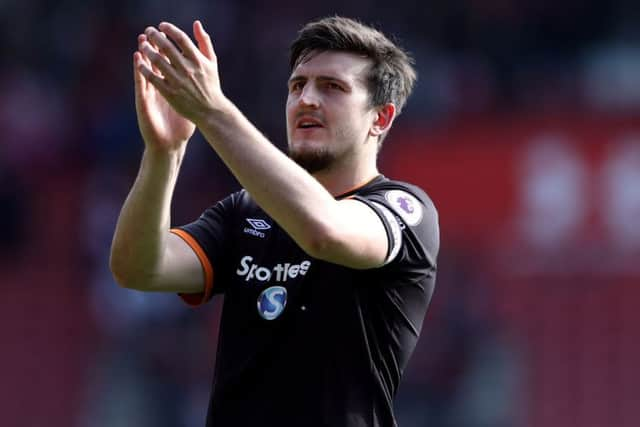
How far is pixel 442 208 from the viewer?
12.2 metres

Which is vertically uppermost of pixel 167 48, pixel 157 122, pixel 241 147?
pixel 167 48

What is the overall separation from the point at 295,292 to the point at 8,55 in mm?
11734

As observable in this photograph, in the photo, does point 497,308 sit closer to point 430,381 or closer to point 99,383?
point 430,381

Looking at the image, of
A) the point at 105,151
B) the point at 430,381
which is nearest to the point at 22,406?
the point at 105,151

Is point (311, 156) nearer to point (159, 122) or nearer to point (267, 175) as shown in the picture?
A: point (159, 122)

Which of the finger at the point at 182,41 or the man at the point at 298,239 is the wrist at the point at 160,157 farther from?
the finger at the point at 182,41

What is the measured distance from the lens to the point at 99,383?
12578 millimetres

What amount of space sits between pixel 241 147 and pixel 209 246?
2.94 feet

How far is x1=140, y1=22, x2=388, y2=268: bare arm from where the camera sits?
368 cm

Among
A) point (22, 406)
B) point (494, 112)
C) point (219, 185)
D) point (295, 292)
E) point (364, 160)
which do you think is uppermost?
point (494, 112)

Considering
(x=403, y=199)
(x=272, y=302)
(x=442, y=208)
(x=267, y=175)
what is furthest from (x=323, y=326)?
(x=442, y=208)

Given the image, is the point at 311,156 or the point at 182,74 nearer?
the point at 182,74

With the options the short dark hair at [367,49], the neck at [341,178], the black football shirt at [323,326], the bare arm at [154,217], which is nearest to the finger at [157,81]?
the bare arm at [154,217]

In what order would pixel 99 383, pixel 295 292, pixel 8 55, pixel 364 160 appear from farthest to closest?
pixel 8 55
pixel 99 383
pixel 364 160
pixel 295 292
